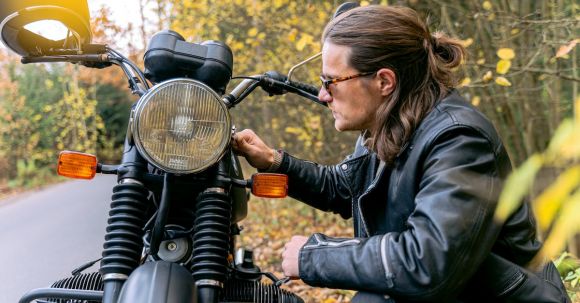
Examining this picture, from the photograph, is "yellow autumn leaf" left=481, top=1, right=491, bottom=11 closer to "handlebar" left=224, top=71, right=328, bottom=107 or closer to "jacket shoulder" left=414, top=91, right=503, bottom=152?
"handlebar" left=224, top=71, right=328, bottom=107

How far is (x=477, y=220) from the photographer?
1.43m

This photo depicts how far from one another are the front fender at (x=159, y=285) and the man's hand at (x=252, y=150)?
2.40ft

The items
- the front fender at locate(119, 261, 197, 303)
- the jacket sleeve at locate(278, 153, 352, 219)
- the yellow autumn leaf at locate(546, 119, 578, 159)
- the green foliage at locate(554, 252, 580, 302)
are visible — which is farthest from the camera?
the green foliage at locate(554, 252, 580, 302)

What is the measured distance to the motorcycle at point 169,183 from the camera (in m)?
1.45

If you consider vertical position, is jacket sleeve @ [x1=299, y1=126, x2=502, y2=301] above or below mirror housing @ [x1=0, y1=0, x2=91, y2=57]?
below

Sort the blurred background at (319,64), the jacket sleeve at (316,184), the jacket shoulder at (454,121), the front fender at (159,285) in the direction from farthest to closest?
the blurred background at (319,64) < the jacket sleeve at (316,184) < the jacket shoulder at (454,121) < the front fender at (159,285)

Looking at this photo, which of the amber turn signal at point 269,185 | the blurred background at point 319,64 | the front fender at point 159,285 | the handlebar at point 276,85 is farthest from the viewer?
the blurred background at point 319,64

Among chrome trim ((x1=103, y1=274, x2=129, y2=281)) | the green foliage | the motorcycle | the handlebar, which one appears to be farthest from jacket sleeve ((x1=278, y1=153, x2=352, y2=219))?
the green foliage

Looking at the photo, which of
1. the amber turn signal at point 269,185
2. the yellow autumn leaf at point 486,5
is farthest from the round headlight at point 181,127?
the yellow autumn leaf at point 486,5

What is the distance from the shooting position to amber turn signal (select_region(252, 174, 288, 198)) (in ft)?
5.60

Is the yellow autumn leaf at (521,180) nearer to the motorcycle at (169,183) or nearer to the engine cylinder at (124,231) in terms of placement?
the motorcycle at (169,183)

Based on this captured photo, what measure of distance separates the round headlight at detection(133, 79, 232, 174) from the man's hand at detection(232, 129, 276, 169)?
49 centimetres

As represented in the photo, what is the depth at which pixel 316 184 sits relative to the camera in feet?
7.49

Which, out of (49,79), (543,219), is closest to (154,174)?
(543,219)
